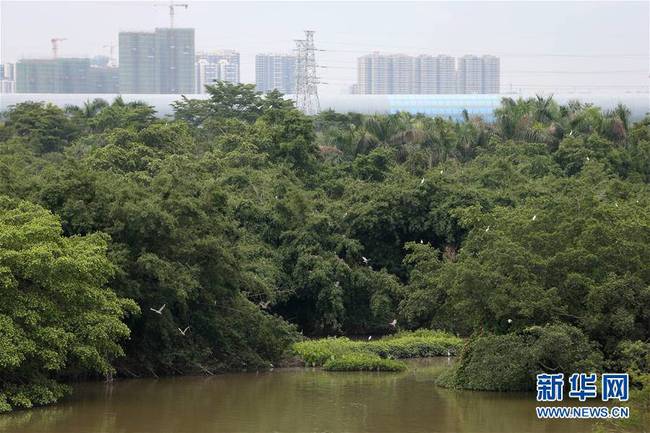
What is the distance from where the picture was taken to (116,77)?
136 meters

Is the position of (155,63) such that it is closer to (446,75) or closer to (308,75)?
(446,75)

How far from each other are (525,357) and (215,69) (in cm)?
12402

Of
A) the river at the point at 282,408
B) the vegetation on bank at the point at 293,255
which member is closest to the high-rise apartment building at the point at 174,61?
the vegetation on bank at the point at 293,255

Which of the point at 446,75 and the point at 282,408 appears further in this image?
the point at 446,75

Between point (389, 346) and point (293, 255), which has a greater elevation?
point (293, 255)

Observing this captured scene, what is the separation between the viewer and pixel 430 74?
125m

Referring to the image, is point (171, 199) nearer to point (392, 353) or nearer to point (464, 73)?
point (392, 353)

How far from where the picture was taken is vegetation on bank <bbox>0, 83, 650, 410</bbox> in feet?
69.1

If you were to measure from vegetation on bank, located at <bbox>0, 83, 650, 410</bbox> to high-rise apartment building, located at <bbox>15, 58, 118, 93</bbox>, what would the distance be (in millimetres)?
90114

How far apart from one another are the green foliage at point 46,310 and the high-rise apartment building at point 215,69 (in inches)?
4410

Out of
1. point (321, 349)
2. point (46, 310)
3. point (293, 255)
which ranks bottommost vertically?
point (321, 349)

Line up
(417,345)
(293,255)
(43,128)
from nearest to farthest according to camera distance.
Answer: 1. (417,345)
2. (293,255)
3. (43,128)

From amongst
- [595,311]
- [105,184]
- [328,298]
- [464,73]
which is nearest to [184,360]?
[105,184]

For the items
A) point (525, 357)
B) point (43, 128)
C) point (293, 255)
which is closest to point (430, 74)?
point (43, 128)
